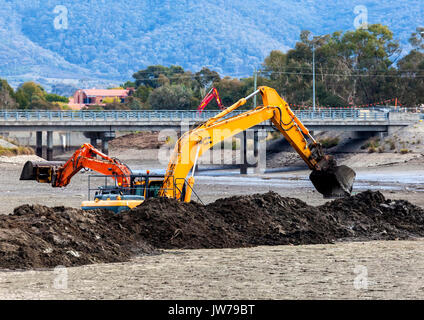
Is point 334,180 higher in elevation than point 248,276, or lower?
higher

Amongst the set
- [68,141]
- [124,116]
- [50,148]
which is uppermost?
[124,116]

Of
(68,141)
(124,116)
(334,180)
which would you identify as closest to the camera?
(334,180)

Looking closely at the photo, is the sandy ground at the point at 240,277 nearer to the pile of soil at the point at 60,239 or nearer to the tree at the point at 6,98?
the pile of soil at the point at 60,239

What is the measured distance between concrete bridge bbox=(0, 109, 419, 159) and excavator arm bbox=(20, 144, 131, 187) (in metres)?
40.1

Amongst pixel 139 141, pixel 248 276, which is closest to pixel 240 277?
pixel 248 276

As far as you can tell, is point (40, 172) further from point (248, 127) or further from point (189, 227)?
point (189, 227)

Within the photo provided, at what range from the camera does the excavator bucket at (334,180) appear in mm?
34594

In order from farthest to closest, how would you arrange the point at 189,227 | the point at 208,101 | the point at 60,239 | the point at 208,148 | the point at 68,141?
the point at 68,141 → the point at 208,101 → the point at 208,148 → the point at 189,227 → the point at 60,239

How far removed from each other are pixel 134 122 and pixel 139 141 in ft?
122

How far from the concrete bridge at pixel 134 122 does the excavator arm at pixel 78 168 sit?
40110 millimetres

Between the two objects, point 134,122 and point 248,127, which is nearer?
point 248,127

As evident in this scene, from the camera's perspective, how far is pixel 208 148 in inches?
1126

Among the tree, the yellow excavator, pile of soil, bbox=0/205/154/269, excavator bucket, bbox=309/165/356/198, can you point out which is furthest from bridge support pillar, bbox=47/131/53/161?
the tree
